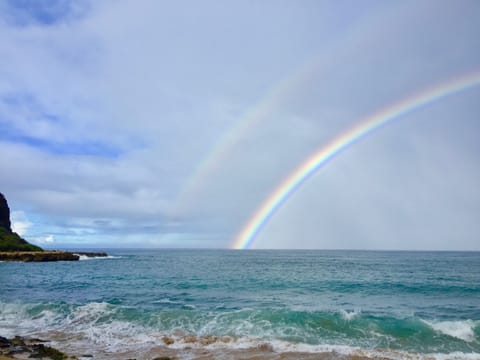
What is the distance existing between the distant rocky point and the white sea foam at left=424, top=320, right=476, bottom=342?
97.9 m

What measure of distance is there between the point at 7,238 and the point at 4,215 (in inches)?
717

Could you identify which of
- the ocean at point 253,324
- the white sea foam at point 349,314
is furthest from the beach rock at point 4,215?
the white sea foam at point 349,314

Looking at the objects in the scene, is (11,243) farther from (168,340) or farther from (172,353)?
(172,353)

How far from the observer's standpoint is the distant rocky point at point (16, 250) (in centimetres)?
9438

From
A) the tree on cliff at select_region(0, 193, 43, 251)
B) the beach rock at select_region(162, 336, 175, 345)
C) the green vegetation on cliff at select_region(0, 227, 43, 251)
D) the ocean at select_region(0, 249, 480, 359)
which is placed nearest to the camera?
the ocean at select_region(0, 249, 480, 359)

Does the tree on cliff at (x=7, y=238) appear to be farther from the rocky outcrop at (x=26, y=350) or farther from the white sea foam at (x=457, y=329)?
the white sea foam at (x=457, y=329)

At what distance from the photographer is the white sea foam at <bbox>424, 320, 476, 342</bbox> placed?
17.6 m

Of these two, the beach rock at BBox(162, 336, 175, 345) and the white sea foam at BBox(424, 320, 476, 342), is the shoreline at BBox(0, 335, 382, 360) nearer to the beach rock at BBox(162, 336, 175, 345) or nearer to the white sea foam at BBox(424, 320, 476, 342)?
the beach rock at BBox(162, 336, 175, 345)

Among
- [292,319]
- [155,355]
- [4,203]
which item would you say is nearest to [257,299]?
[292,319]

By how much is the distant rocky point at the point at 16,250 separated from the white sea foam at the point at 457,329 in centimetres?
9795

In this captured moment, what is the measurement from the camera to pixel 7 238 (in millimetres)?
111688

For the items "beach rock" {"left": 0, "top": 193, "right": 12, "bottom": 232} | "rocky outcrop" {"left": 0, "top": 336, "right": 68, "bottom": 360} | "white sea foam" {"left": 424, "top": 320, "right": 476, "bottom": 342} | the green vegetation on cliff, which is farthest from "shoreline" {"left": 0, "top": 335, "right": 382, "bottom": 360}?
"beach rock" {"left": 0, "top": 193, "right": 12, "bottom": 232}

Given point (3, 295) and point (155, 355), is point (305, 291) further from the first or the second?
point (3, 295)

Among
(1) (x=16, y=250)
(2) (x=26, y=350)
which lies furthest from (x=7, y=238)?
(2) (x=26, y=350)
